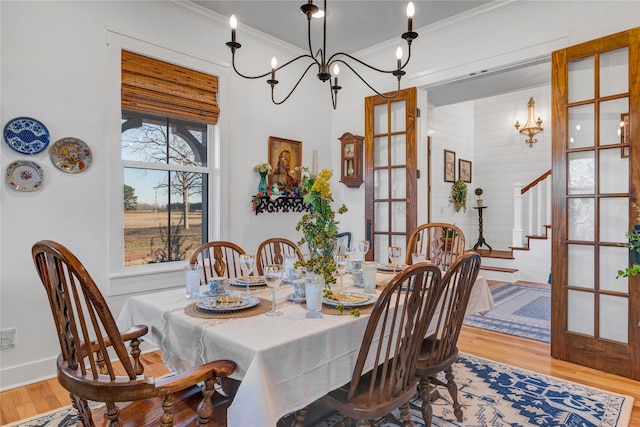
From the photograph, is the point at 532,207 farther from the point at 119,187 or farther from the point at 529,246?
the point at 119,187

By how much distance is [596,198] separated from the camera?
278 centimetres

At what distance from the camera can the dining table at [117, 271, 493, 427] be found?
1.16m

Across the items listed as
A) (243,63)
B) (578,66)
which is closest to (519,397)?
(578,66)

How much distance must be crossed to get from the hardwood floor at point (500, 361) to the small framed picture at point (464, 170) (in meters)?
4.33

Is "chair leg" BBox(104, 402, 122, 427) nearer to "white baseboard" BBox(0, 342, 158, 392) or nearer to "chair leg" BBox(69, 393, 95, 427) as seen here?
"chair leg" BBox(69, 393, 95, 427)

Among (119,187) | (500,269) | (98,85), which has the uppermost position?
(98,85)

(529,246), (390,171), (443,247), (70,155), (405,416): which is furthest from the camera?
(529,246)

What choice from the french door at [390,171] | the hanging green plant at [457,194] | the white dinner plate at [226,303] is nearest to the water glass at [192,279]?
the white dinner plate at [226,303]

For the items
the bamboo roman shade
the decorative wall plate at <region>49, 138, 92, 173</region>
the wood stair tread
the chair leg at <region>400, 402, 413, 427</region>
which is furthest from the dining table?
the wood stair tread

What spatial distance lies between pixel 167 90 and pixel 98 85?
1.71 feet

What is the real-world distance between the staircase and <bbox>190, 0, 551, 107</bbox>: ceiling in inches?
103

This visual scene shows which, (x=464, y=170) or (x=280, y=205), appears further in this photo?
(x=464, y=170)

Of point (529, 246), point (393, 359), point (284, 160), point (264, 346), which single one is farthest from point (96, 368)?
point (529, 246)

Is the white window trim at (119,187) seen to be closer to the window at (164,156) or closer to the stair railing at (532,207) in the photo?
the window at (164,156)
